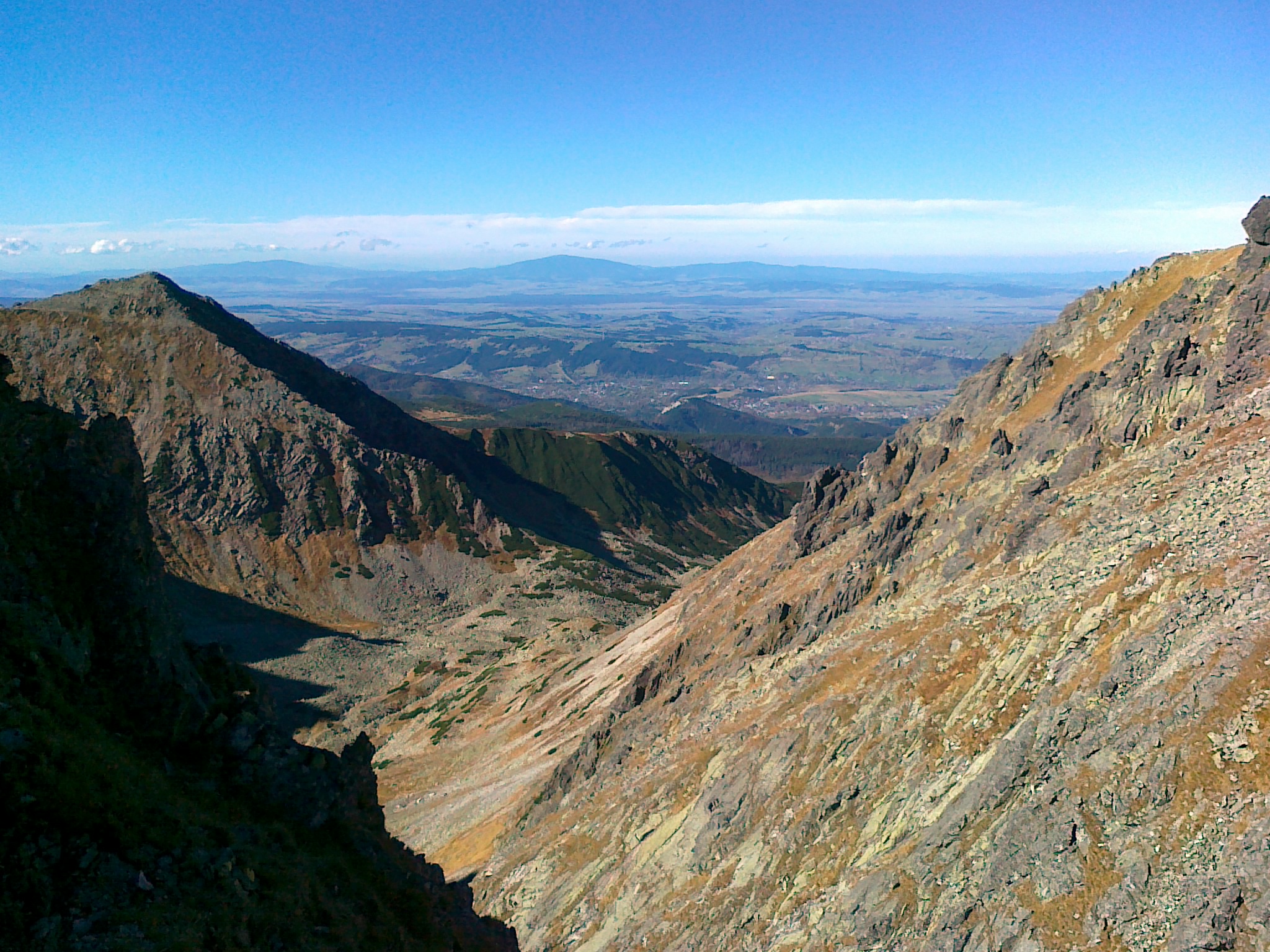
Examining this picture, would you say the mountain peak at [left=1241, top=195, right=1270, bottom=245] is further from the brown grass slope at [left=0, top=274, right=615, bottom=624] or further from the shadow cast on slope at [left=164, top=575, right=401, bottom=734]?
the brown grass slope at [left=0, top=274, right=615, bottom=624]

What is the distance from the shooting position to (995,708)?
116ft

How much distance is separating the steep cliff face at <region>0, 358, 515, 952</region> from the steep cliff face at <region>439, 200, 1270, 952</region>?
14829 mm

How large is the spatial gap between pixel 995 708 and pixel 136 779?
116ft

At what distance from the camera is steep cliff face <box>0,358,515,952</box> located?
58.7 feet

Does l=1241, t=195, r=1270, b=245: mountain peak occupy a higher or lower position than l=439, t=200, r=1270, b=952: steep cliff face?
higher

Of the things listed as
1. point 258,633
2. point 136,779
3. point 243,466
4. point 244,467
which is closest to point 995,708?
point 136,779

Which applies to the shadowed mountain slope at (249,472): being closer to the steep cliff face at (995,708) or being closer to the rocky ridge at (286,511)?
the rocky ridge at (286,511)

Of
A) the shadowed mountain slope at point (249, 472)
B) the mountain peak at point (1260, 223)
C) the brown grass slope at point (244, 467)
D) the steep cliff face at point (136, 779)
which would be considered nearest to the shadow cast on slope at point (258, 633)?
the shadowed mountain slope at point (249, 472)

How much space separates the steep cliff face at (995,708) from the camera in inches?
968

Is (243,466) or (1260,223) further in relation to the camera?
(243,466)

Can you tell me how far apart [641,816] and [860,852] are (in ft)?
59.2

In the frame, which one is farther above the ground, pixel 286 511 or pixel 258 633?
pixel 286 511

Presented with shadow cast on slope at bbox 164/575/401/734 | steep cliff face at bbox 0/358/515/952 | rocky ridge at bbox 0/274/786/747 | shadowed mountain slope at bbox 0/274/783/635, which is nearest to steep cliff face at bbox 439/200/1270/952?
steep cliff face at bbox 0/358/515/952

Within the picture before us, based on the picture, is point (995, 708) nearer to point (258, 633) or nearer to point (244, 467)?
point (258, 633)
